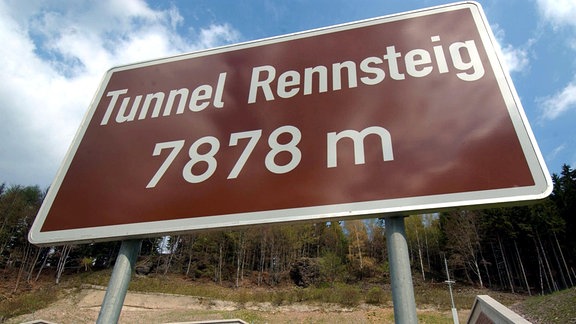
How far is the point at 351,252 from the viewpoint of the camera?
52.7m

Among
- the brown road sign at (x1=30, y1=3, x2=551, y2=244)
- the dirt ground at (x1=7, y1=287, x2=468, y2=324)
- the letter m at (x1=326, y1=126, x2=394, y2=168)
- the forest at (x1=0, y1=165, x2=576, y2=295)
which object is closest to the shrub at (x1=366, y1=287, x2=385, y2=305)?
the dirt ground at (x1=7, y1=287, x2=468, y2=324)

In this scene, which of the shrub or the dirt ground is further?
the shrub

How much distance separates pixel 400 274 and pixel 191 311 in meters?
32.9

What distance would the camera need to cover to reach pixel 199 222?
1447 mm

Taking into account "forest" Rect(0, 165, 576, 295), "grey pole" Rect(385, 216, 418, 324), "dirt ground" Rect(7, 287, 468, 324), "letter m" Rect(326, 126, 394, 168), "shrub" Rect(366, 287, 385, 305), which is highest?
"forest" Rect(0, 165, 576, 295)

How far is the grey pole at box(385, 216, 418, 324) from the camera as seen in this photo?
41.3 inches

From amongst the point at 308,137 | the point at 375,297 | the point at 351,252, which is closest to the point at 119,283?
the point at 308,137

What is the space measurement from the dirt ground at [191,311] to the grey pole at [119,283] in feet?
90.6

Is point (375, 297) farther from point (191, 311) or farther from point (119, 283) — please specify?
point (119, 283)


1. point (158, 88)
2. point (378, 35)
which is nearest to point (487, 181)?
point (378, 35)

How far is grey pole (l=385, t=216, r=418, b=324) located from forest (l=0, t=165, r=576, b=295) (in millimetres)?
33472

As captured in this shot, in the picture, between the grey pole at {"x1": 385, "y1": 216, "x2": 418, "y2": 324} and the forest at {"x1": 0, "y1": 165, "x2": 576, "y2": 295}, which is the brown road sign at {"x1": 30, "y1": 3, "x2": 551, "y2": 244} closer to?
the grey pole at {"x1": 385, "y1": 216, "x2": 418, "y2": 324}

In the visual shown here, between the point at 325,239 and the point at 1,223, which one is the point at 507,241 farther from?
the point at 1,223

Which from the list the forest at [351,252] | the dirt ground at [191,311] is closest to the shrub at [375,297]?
the dirt ground at [191,311]
